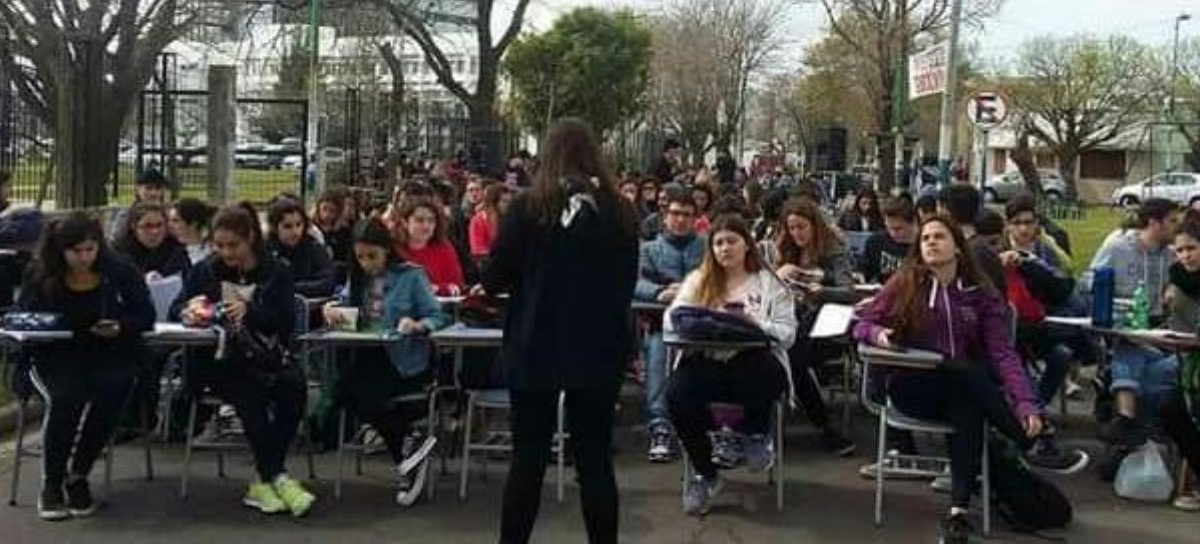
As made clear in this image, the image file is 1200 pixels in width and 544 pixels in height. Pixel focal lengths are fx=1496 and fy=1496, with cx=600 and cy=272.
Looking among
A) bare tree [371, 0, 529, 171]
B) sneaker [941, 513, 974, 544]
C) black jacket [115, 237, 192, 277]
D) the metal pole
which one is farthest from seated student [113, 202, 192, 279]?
bare tree [371, 0, 529, 171]

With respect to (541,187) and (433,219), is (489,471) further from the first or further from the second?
(541,187)

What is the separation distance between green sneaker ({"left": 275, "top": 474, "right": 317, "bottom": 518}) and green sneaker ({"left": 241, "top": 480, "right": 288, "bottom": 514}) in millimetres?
24

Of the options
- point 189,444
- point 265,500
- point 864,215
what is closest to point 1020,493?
point 265,500

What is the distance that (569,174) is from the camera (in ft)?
17.5

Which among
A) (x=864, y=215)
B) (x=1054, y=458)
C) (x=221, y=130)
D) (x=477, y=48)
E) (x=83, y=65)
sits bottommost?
(x=1054, y=458)

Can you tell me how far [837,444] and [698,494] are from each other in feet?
5.72

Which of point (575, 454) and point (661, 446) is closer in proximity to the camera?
point (575, 454)

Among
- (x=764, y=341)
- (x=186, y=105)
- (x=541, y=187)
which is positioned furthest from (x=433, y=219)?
(x=186, y=105)

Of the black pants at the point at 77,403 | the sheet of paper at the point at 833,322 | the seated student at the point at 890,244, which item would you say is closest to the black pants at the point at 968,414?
the sheet of paper at the point at 833,322

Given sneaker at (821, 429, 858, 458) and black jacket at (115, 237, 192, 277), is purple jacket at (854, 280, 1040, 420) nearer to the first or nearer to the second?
sneaker at (821, 429, 858, 458)

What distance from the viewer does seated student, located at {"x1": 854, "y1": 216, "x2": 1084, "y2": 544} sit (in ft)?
21.1

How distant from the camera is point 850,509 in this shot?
7062 millimetres

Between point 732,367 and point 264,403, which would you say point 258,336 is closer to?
point 264,403

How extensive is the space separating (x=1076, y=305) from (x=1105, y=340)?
2.56 ft
